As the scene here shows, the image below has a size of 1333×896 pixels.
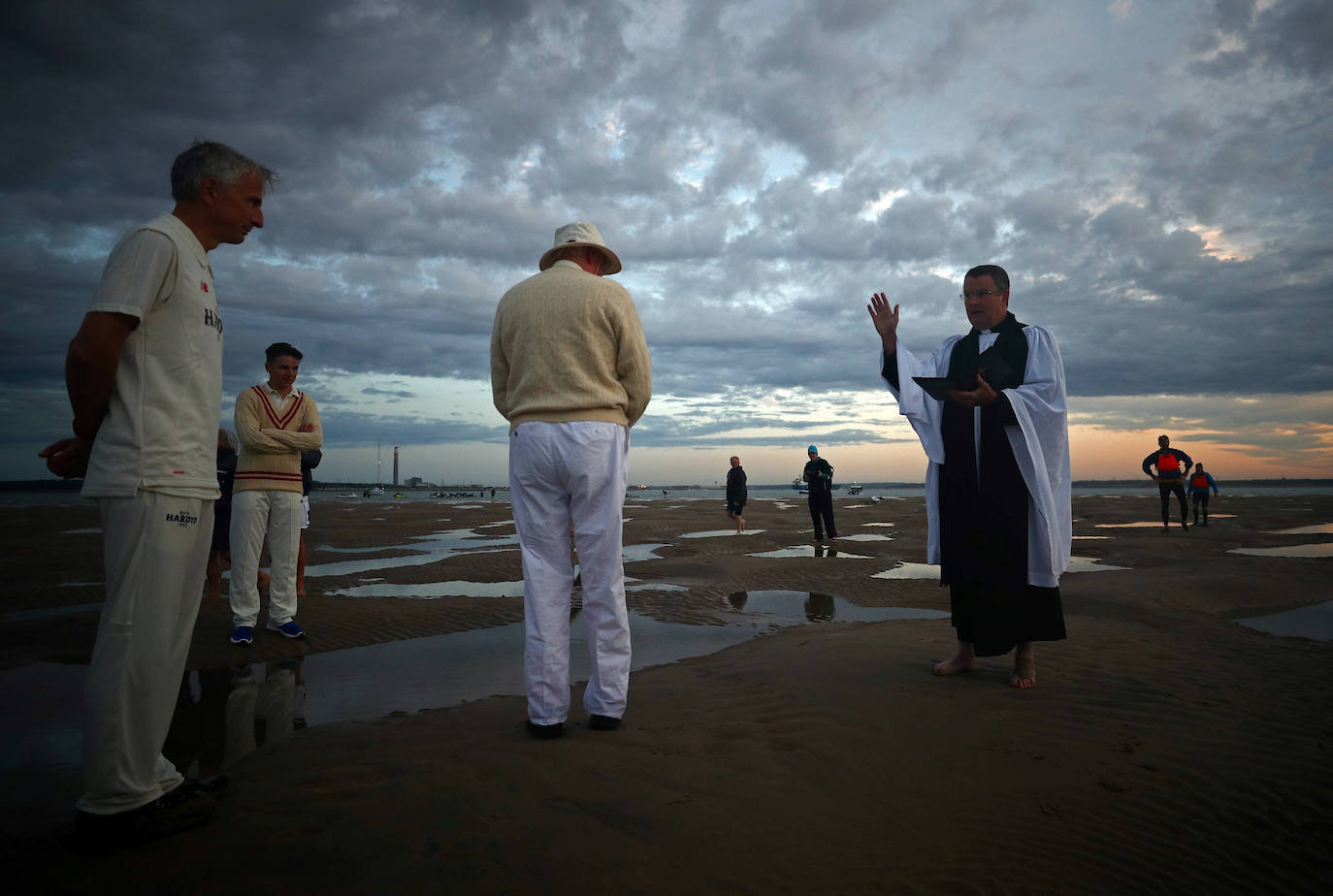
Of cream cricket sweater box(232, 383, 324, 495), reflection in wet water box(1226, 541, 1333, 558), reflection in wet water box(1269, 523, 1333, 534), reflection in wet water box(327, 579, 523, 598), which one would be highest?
cream cricket sweater box(232, 383, 324, 495)

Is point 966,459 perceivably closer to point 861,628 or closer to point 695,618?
point 861,628

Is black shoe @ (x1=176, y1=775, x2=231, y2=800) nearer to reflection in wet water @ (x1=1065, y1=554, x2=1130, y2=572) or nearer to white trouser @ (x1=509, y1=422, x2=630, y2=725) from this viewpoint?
white trouser @ (x1=509, y1=422, x2=630, y2=725)

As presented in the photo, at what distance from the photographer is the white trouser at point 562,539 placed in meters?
3.04

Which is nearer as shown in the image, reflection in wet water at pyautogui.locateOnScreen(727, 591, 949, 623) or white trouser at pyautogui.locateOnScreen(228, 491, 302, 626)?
white trouser at pyautogui.locateOnScreen(228, 491, 302, 626)

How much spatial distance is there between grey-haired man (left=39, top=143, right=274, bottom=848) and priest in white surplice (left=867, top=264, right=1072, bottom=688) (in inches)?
141

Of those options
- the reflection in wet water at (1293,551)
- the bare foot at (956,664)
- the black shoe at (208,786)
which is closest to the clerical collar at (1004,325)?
the bare foot at (956,664)

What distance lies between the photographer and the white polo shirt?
7.13 ft

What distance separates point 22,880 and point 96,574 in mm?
10796

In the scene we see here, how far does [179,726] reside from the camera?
12.1ft

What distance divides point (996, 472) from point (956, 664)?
1.25m

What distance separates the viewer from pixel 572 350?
313 centimetres

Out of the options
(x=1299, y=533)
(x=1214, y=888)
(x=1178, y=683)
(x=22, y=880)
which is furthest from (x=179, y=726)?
(x=1299, y=533)

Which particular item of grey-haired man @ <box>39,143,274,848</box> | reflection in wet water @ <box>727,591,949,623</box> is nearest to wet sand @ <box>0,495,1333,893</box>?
grey-haired man @ <box>39,143,274,848</box>

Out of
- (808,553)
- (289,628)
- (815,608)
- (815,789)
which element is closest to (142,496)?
(815,789)
